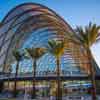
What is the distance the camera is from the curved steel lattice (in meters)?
62.6

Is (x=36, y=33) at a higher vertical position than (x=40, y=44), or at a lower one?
higher

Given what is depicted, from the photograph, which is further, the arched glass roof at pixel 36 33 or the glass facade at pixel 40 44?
the arched glass roof at pixel 36 33

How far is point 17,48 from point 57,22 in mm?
13862

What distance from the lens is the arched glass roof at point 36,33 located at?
2463 inches

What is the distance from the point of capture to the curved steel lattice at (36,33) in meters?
62.6

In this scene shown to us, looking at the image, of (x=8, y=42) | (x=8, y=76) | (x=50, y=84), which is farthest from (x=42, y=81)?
(x=8, y=42)

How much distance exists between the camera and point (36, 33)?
248 feet

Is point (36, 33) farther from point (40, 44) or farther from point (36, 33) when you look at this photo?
point (40, 44)

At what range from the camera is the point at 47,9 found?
6184cm

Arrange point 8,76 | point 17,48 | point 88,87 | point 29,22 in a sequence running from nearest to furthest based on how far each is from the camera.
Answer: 1. point 88,87
2. point 8,76
3. point 29,22
4. point 17,48

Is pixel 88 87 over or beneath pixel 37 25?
beneath

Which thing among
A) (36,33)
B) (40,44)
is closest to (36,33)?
(36,33)

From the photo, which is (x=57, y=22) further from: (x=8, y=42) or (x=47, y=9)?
(x=8, y=42)

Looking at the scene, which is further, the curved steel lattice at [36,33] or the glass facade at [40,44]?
the curved steel lattice at [36,33]
